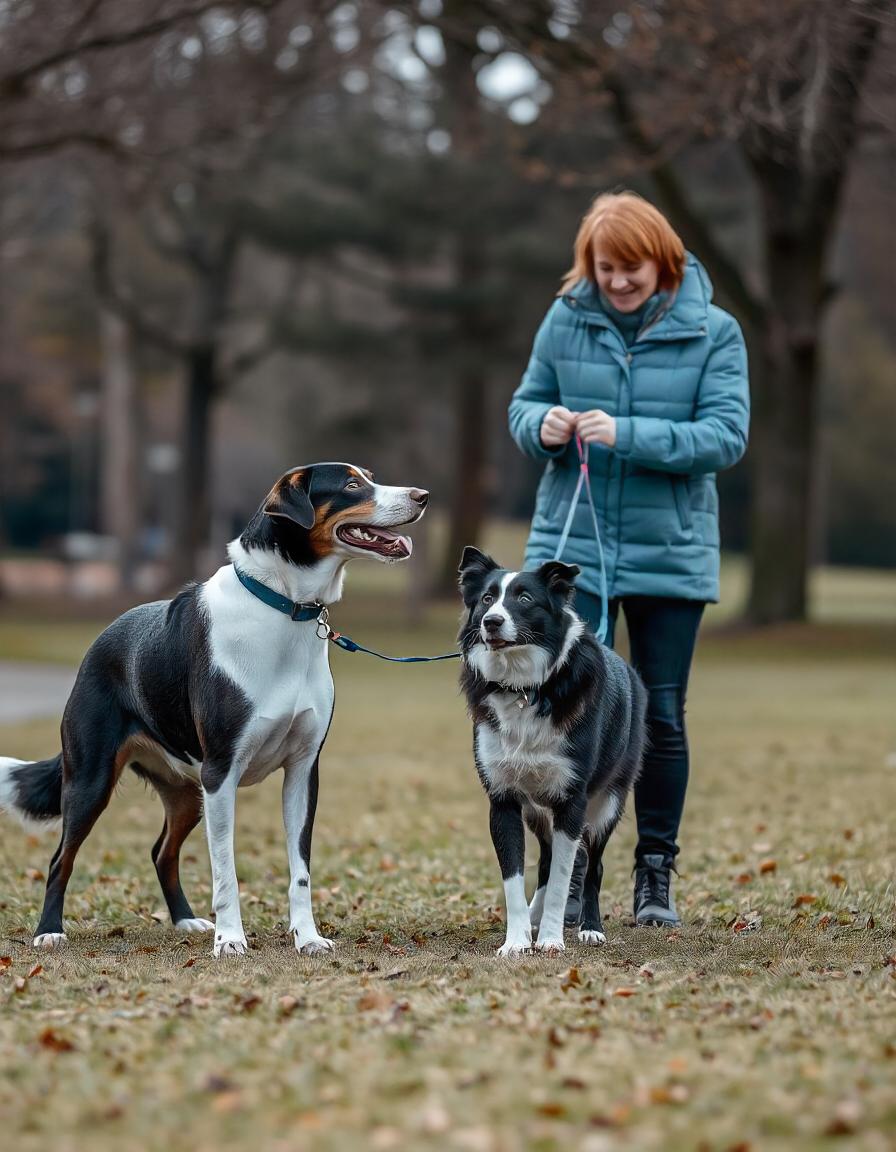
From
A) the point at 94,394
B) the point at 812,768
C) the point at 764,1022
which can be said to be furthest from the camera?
the point at 94,394

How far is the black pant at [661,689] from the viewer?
6727 millimetres

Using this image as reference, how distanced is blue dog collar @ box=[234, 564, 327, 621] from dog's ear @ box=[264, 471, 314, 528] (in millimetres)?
264

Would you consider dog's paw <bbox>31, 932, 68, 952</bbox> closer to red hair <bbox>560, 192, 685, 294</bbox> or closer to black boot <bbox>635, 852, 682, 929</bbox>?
black boot <bbox>635, 852, 682, 929</bbox>

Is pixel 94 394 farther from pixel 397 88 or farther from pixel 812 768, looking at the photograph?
pixel 812 768

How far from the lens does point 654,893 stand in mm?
6883

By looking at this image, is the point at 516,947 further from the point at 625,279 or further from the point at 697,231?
the point at 697,231

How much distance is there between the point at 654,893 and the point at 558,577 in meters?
1.67

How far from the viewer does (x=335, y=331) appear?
32594mm

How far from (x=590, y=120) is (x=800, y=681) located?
8.44 metres

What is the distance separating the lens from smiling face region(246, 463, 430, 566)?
A: 6.05 m

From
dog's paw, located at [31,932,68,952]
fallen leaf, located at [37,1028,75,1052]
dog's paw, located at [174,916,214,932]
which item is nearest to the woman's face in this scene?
dog's paw, located at [174,916,214,932]

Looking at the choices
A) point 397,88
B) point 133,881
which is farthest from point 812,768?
point 397,88

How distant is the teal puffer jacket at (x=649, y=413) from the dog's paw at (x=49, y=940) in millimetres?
2402

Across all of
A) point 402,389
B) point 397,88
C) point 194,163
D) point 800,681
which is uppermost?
point 397,88
